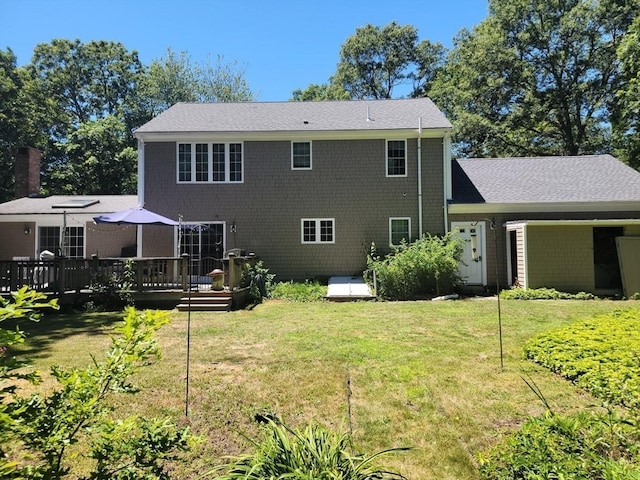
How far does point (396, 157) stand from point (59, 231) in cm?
1395

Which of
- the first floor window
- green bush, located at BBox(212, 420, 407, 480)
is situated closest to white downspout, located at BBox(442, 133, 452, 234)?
green bush, located at BBox(212, 420, 407, 480)

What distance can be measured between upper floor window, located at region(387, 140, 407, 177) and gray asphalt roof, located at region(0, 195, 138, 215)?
1056 centimetres

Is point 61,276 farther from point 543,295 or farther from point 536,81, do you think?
point 536,81

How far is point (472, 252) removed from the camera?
1475 centimetres

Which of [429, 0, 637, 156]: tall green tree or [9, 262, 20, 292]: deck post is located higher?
[429, 0, 637, 156]: tall green tree

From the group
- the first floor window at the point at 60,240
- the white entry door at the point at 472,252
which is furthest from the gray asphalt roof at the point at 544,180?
the first floor window at the point at 60,240

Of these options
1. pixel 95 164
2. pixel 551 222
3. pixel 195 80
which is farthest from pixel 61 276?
pixel 195 80

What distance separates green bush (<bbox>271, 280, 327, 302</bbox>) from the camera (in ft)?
41.9

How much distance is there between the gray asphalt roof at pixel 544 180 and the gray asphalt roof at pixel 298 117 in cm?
273

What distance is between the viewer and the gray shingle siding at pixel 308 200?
15.4m

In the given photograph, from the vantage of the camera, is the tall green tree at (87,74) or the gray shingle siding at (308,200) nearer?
the gray shingle siding at (308,200)

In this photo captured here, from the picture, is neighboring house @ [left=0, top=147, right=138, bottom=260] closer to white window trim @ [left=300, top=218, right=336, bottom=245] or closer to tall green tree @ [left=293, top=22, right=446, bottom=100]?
white window trim @ [left=300, top=218, right=336, bottom=245]

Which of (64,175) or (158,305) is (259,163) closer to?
(158,305)

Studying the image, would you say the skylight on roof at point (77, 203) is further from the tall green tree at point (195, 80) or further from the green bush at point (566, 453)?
the green bush at point (566, 453)
